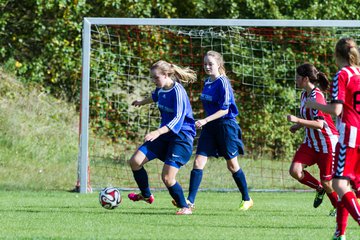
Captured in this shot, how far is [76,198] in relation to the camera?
12.0 m

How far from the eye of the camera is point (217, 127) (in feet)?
34.8

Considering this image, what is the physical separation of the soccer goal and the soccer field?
9.84 feet

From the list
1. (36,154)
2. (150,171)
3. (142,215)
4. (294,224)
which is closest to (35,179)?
(36,154)

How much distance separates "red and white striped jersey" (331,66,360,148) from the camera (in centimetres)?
695

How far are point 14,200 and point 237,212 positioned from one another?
3093 mm

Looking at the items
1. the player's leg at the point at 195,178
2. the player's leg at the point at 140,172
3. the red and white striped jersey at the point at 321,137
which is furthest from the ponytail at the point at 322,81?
the player's leg at the point at 140,172

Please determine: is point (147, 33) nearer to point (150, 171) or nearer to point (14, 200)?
point (150, 171)

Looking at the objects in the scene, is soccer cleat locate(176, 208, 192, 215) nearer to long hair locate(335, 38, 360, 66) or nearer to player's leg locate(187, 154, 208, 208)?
player's leg locate(187, 154, 208, 208)

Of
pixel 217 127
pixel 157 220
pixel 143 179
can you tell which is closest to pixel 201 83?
pixel 217 127

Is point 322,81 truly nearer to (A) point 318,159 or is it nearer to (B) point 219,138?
(A) point 318,159

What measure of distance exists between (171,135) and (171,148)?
159 millimetres

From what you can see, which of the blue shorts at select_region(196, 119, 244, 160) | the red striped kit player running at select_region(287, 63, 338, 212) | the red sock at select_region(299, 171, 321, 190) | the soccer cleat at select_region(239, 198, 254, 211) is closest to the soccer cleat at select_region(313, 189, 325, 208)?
the red sock at select_region(299, 171, 321, 190)

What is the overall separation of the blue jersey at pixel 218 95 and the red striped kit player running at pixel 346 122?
3120 mm

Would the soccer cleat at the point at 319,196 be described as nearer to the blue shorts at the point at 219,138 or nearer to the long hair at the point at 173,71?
the blue shorts at the point at 219,138
